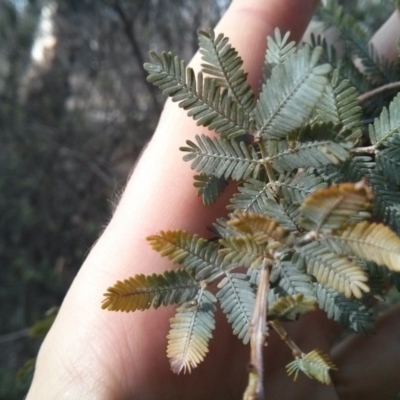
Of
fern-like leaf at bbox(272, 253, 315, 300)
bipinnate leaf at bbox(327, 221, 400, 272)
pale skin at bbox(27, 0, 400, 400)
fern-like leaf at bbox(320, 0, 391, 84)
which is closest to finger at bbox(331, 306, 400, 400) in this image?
pale skin at bbox(27, 0, 400, 400)

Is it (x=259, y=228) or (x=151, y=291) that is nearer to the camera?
(x=259, y=228)

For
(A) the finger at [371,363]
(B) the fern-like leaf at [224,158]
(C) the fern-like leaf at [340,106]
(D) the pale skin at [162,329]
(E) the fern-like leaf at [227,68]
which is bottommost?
(A) the finger at [371,363]

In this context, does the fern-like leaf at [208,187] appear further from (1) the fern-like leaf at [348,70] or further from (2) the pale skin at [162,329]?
(1) the fern-like leaf at [348,70]

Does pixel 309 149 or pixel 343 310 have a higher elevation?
pixel 309 149

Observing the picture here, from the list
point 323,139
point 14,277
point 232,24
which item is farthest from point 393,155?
point 14,277

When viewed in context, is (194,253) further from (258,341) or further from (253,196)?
(258,341)

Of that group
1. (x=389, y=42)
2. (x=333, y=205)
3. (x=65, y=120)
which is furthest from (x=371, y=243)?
(x=65, y=120)

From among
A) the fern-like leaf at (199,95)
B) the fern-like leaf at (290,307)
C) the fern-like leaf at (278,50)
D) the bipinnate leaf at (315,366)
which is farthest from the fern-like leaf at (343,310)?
the fern-like leaf at (278,50)
